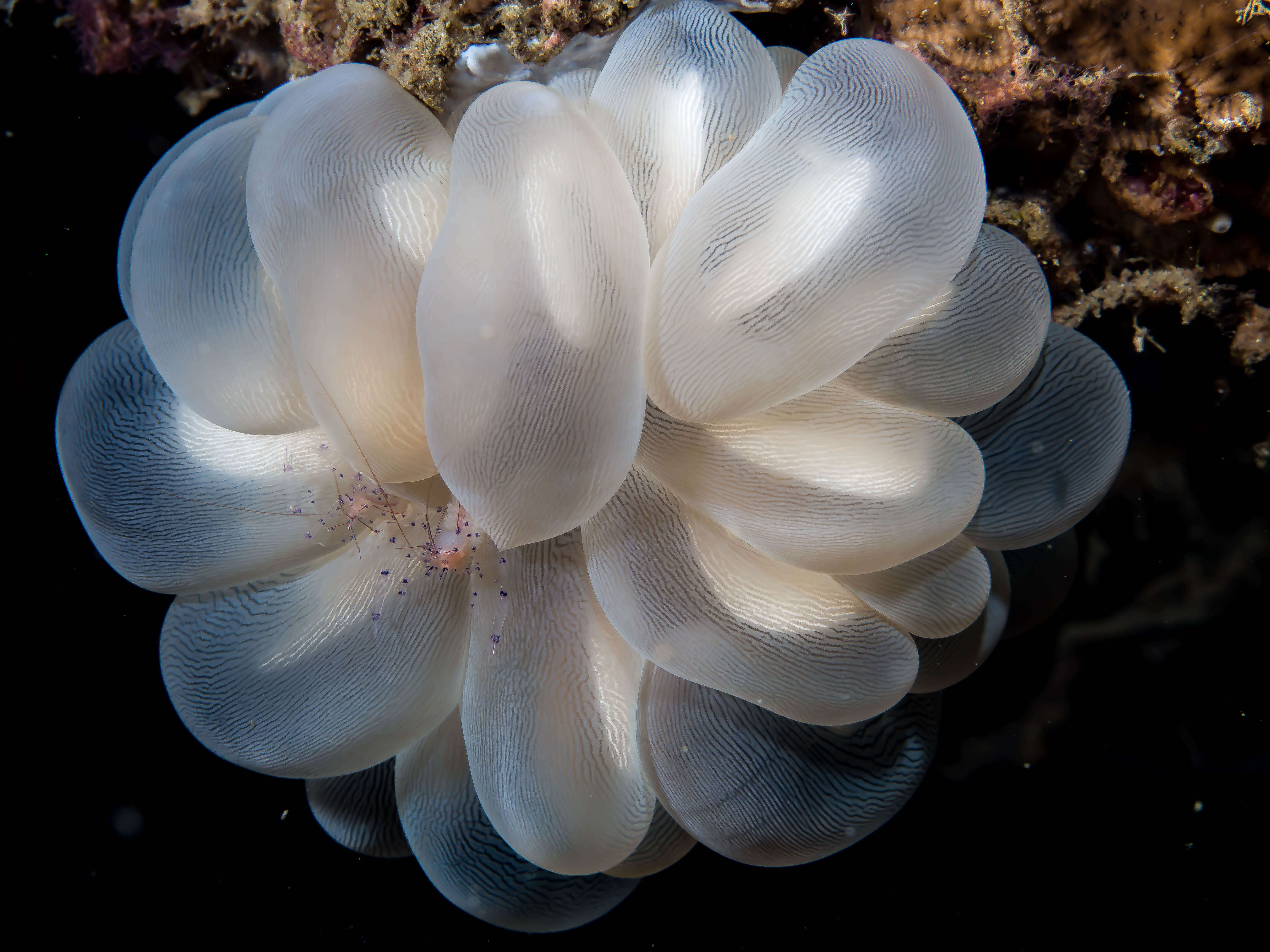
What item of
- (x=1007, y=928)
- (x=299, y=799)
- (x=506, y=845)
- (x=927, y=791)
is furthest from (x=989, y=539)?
(x=299, y=799)

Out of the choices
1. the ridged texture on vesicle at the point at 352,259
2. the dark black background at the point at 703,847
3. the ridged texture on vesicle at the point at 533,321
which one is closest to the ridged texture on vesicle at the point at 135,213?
the ridged texture on vesicle at the point at 352,259

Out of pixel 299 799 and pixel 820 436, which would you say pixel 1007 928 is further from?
pixel 299 799

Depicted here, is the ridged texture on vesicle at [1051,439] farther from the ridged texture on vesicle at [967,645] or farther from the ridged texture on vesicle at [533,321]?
the ridged texture on vesicle at [533,321]

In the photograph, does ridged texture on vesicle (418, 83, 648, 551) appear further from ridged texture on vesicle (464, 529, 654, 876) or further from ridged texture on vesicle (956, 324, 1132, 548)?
ridged texture on vesicle (956, 324, 1132, 548)

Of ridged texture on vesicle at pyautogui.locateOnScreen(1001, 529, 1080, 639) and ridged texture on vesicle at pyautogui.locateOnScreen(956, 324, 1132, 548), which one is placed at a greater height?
ridged texture on vesicle at pyautogui.locateOnScreen(956, 324, 1132, 548)

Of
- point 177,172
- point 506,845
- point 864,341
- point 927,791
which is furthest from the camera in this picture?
point 927,791

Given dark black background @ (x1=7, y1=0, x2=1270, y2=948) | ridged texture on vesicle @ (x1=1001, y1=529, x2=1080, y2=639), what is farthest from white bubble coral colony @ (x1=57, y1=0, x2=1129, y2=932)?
dark black background @ (x1=7, y1=0, x2=1270, y2=948)

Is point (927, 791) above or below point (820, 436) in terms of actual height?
below
